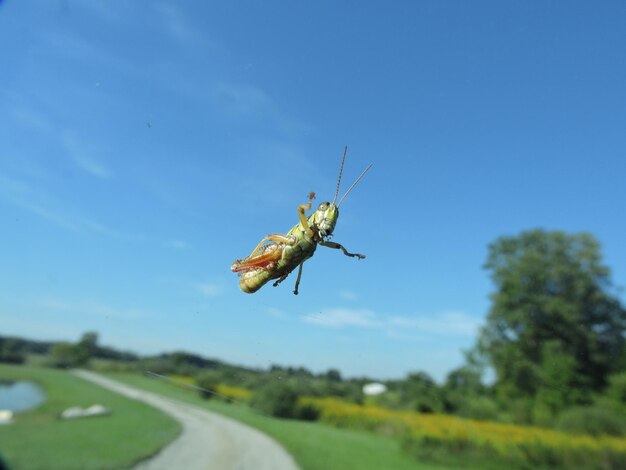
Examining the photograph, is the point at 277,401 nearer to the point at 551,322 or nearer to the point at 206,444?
the point at 206,444

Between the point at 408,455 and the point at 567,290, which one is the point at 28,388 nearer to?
the point at 408,455

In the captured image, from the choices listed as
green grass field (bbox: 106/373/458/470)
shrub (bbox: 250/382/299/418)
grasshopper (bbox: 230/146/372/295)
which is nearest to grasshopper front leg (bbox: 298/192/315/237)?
grasshopper (bbox: 230/146/372/295)

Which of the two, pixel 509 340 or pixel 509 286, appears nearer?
pixel 509 340

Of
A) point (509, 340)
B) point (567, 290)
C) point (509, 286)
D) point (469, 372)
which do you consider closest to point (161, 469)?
point (469, 372)

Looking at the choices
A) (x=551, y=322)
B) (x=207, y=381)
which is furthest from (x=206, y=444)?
(x=551, y=322)

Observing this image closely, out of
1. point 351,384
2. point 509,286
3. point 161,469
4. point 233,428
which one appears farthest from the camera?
point 509,286

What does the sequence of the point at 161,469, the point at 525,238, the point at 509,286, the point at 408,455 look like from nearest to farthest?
the point at 161,469, the point at 408,455, the point at 509,286, the point at 525,238

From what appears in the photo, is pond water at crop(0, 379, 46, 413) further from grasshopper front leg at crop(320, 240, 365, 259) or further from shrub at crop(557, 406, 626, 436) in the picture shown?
shrub at crop(557, 406, 626, 436)
